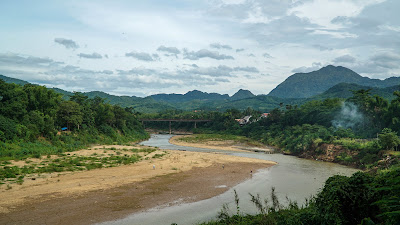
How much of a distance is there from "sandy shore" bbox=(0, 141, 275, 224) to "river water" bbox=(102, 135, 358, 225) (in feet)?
4.21

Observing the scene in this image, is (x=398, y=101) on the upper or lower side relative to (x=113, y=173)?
upper

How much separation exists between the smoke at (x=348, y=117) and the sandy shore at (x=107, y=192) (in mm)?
40766

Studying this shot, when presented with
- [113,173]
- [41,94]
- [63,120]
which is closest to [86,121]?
[63,120]

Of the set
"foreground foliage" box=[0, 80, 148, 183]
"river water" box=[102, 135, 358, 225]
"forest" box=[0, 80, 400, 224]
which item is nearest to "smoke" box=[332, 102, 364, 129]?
"forest" box=[0, 80, 400, 224]

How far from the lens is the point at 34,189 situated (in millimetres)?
24938

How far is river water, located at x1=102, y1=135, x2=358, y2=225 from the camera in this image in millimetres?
20422

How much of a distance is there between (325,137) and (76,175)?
45.2 meters

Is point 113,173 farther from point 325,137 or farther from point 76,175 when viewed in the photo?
point 325,137

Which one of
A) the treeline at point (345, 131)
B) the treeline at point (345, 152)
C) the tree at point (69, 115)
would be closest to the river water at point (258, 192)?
the treeline at point (345, 152)

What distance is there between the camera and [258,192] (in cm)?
2794

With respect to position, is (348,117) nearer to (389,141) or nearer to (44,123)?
(389,141)

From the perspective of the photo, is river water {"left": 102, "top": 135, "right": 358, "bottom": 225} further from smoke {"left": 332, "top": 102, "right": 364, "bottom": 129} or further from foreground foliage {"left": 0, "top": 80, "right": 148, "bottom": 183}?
smoke {"left": 332, "top": 102, "right": 364, "bottom": 129}

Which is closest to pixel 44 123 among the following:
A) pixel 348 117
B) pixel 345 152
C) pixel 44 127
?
pixel 44 127

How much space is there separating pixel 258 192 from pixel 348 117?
5009cm
